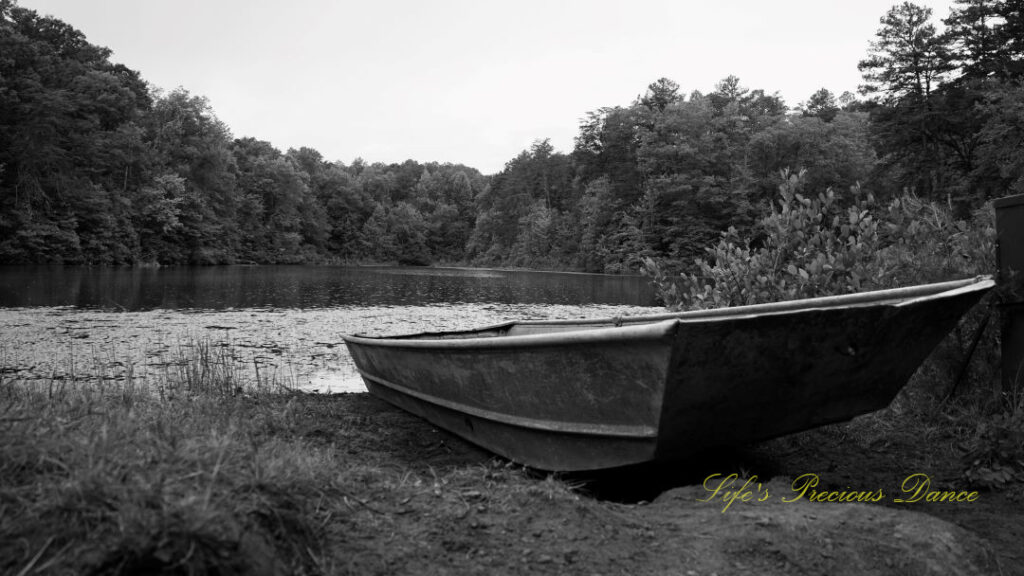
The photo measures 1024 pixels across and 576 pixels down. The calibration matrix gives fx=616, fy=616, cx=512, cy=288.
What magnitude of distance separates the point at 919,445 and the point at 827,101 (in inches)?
3938

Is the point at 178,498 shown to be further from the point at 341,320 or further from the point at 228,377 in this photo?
the point at 341,320

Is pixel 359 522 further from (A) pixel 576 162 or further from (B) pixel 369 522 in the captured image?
(A) pixel 576 162

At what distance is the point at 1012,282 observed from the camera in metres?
4.16

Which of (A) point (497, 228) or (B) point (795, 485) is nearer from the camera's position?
(B) point (795, 485)

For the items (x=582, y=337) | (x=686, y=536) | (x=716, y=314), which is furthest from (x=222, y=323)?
(x=686, y=536)

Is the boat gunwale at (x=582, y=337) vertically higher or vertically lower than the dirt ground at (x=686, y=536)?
higher

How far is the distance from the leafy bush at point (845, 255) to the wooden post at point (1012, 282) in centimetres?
35

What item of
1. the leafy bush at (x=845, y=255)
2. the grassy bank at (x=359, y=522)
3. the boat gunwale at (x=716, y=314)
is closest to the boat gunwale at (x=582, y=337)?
the boat gunwale at (x=716, y=314)

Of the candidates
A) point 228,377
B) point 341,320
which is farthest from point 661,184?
point 228,377

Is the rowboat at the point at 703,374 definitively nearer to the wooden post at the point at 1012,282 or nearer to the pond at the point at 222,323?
the wooden post at the point at 1012,282

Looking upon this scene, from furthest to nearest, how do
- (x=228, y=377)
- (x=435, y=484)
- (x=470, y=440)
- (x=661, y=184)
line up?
(x=661, y=184) → (x=228, y=377) → (x=470, y=440) → (x=435, y=484)

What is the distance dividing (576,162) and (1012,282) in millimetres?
75993

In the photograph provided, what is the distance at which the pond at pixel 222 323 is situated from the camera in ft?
31.2

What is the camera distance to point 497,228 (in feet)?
314
